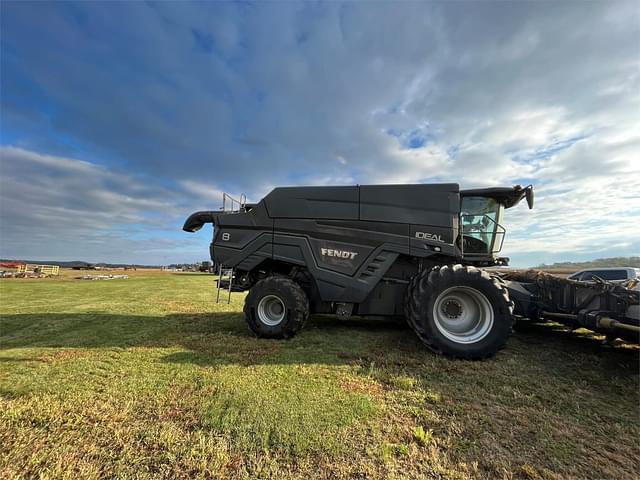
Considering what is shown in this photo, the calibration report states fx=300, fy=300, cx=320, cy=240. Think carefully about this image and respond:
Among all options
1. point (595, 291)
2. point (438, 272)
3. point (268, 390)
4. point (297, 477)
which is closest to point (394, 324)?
point (438, 272)

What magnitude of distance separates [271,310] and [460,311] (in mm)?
3249

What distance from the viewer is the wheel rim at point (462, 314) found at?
453 cm

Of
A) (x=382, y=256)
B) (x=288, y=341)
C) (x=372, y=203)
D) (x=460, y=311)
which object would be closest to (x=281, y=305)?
(x=288, y=341)

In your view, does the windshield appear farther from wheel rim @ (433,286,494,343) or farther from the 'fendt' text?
the 'fendt' text

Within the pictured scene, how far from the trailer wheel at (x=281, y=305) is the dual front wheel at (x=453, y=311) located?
0.7 inches

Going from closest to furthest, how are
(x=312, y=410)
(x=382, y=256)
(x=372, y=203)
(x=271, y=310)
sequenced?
(x=312, y=410), (x=382, y=256), (x=372, y=203), (x=271, y=310)

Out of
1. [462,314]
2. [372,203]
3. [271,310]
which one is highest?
[372,203]

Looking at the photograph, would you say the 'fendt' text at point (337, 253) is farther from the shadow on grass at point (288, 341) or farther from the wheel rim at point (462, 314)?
the wheel rim at point (462, 314)

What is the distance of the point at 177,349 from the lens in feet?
14.9

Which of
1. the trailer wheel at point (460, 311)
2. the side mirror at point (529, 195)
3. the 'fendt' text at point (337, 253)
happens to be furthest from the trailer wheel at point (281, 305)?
the side mirror at point (529, 195)

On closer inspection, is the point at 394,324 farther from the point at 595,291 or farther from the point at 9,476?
the point at 9,476

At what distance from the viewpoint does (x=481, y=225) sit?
18.4 ft

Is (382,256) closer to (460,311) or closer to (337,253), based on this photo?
(337,253)

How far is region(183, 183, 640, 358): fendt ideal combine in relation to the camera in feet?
15.6
